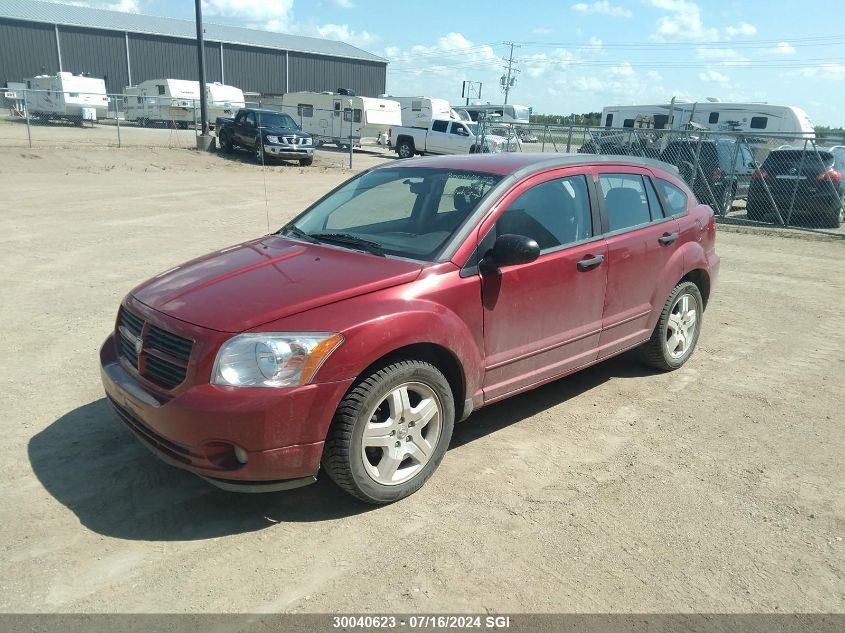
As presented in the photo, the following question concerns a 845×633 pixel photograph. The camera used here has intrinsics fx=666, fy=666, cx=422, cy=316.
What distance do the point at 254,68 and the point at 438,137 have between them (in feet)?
124

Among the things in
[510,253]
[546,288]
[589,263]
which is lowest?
[546,288]

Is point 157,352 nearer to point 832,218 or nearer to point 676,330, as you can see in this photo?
point 676,330

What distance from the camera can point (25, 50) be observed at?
49.4 metres

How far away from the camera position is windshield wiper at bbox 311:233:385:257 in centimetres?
387

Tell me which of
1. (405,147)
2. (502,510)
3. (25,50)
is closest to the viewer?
(502,510)

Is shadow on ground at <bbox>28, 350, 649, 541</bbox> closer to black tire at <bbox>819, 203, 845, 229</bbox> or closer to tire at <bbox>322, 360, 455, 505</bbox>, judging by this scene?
tire at <bbox>322, 360, 455, 505</bbox>

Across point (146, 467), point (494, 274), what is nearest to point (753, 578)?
point (494, 274)

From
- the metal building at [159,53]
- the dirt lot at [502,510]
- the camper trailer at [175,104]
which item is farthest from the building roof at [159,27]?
the dirt lot at [502,510]

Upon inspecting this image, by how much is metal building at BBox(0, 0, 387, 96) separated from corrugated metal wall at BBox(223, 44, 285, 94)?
84 millimetres

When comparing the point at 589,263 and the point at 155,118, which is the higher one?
the point at 589,263

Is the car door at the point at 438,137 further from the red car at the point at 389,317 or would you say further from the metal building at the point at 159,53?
the metal building at the point at 159,53

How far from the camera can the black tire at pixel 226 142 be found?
2472 cm

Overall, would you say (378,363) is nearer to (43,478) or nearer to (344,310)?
(344,310)

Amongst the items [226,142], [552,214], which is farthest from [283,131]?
[552,214]
